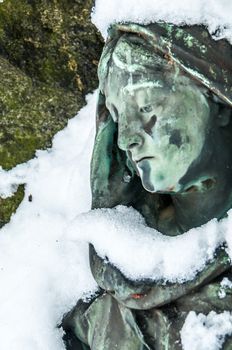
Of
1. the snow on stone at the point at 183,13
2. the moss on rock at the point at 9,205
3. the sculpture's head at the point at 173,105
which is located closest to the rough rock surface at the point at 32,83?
the moss on rock at the point at 9,205

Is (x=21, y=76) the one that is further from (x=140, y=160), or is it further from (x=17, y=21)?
(x=140, y=160)

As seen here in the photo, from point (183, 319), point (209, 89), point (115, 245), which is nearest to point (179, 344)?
point (183, 319)

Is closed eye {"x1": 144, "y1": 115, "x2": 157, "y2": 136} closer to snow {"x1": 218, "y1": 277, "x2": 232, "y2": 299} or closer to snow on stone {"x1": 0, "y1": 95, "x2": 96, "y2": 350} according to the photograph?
snow {"x1": 218, "y1": 277, "x2": 232, "y2": 299}

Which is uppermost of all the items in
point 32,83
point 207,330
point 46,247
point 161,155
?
point 32,83

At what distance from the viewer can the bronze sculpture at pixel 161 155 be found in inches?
→ 85.9

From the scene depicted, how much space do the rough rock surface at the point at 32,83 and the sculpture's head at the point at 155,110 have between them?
24.1 inches

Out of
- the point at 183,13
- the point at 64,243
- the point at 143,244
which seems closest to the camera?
the point at 183,13

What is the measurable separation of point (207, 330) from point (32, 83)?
78 centimetres

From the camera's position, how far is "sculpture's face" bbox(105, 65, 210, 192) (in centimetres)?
220

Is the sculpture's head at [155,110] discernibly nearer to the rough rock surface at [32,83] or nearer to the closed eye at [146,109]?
the closed eye at [146,109]

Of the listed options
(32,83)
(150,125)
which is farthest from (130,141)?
(32,83)

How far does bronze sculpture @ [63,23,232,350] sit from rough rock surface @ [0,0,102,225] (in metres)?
0.43

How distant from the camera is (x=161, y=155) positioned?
7.32 feet

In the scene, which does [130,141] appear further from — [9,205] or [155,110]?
[9,205]
